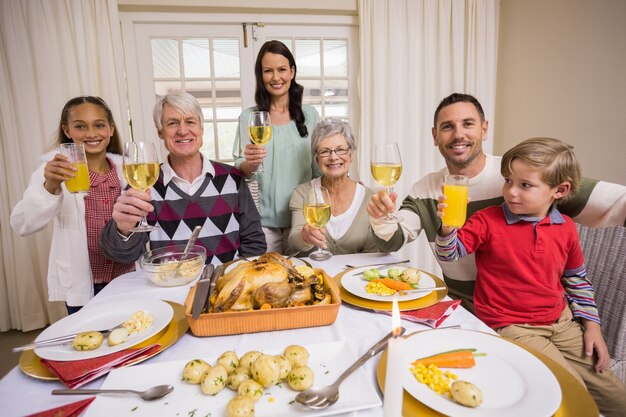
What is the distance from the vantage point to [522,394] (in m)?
0.75

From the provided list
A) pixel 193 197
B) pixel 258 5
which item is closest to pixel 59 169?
pixel 193 197

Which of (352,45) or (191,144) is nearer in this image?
(191,144)

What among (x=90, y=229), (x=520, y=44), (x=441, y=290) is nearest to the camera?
(x=441, y=290)

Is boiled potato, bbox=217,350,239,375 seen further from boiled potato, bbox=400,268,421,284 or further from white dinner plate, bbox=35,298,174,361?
boiled potato, bbox=400,268,421,284

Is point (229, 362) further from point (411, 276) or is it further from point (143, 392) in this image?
point (411, 276)

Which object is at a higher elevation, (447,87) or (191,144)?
(447,87)

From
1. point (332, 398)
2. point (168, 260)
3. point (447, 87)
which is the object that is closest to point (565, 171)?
point (332, 398)

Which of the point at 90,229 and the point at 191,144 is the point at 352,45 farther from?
the point at 90,229

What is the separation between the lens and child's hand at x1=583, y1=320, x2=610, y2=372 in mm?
1374

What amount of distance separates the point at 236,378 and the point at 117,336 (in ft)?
1.30

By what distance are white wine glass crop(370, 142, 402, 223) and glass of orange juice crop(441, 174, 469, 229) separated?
10.9 inches

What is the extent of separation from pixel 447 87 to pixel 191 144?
2.98 metres

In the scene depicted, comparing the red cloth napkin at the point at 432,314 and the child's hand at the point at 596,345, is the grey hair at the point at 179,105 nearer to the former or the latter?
the red cloth napkin at the point at 432,314

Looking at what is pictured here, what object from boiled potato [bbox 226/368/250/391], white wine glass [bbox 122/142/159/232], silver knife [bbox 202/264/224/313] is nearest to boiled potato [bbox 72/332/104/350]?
silver knife [bbox 202/264/224/313]
